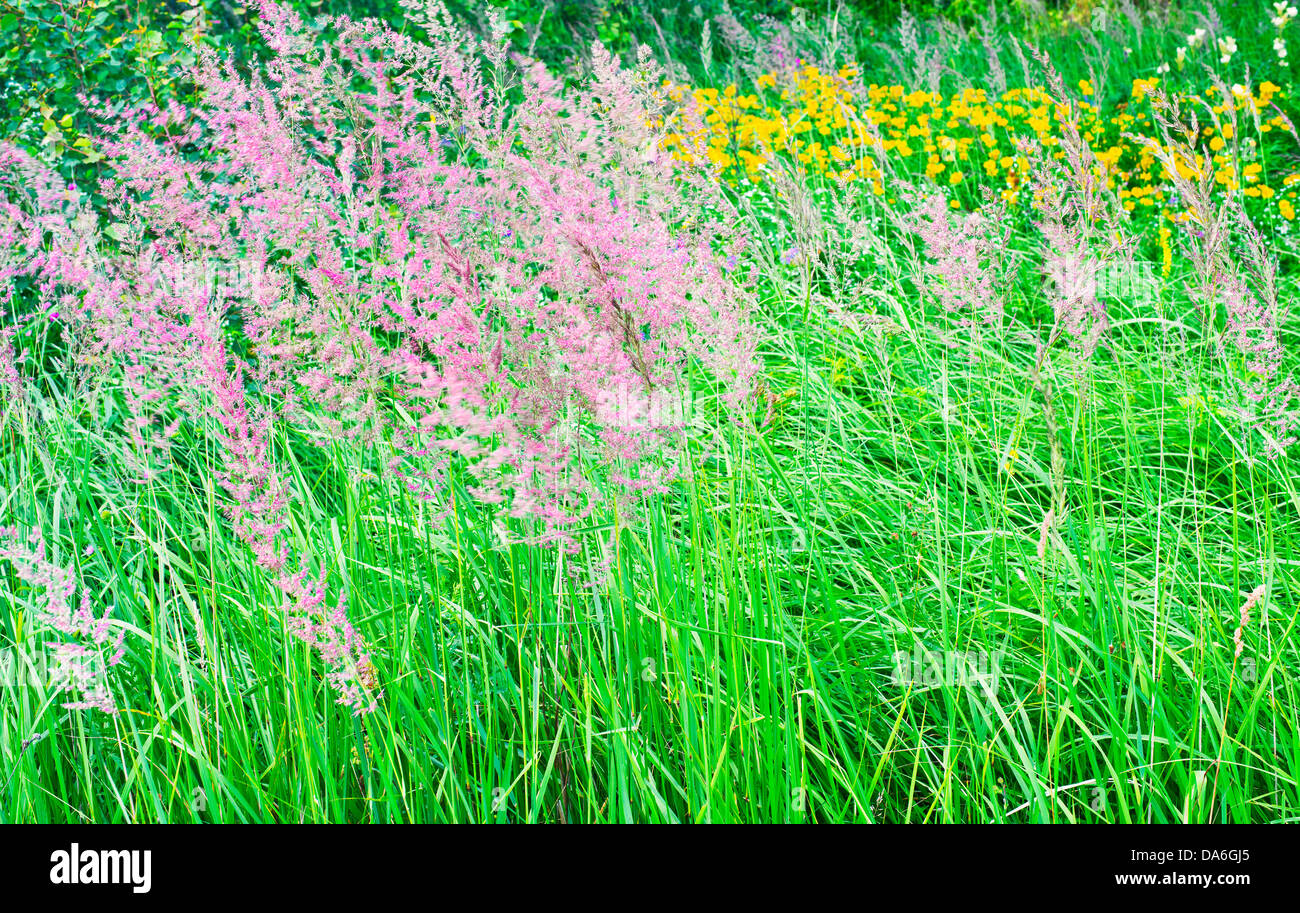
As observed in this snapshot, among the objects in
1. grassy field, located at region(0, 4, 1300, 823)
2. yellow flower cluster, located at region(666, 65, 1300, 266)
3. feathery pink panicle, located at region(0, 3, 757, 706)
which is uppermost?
yellow flower cluster, located at region(666, 65, 1300, 266)

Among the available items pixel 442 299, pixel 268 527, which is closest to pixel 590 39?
pixel 442 299

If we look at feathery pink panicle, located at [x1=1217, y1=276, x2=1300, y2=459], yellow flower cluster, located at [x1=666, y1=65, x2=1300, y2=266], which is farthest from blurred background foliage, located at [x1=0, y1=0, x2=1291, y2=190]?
feathery pink panicle, located at [x1=1217, y1=276, x2=1300, y2=459]

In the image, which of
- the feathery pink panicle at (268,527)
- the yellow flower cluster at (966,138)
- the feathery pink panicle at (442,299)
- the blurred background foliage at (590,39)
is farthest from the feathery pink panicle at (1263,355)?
the yellow flower cluster at (966,138)

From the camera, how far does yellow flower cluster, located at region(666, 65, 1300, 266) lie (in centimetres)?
425

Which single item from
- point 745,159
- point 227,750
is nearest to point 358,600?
point 227,750

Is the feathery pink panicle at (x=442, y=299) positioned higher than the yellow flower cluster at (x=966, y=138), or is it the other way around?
the yellow flower cluster at (x=966, y=138)

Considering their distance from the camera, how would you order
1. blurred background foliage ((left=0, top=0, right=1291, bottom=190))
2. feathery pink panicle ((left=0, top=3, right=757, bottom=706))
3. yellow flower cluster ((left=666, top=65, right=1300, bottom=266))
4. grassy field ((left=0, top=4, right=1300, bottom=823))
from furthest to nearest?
yellow flower cluster ((left=666, top=65, right=1300, bottom=266)) < blurred background foliage ((left=0, top=0, right=1291, bottom=190)) < grassy field ((left=0, top=4, right=1300, bottom=823)) < feathery pink panicle ((left=0, top=3, right=757, bottom=706))

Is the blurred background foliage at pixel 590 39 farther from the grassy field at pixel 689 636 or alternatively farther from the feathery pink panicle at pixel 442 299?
the grassy field at pixel 689 636

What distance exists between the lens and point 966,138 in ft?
16.8

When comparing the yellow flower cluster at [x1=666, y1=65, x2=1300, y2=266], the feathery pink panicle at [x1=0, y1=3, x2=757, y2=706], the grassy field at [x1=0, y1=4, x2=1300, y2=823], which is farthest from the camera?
the yellow flower cluster at [x1=666, y1=65, x2=1300, y2=266]

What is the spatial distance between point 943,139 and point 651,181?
3.30m

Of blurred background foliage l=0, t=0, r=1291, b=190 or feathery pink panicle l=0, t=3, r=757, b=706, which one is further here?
blurred background foliage l=0, t=0, r=1291, b=190

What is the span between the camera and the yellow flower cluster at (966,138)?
13.9 ft

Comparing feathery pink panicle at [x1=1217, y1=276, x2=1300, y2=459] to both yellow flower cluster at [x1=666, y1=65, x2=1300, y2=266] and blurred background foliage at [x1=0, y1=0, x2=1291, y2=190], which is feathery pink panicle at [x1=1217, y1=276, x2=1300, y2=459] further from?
yellow flower cluster at [x1=666, y1=65, x2=1300, y2=266]
